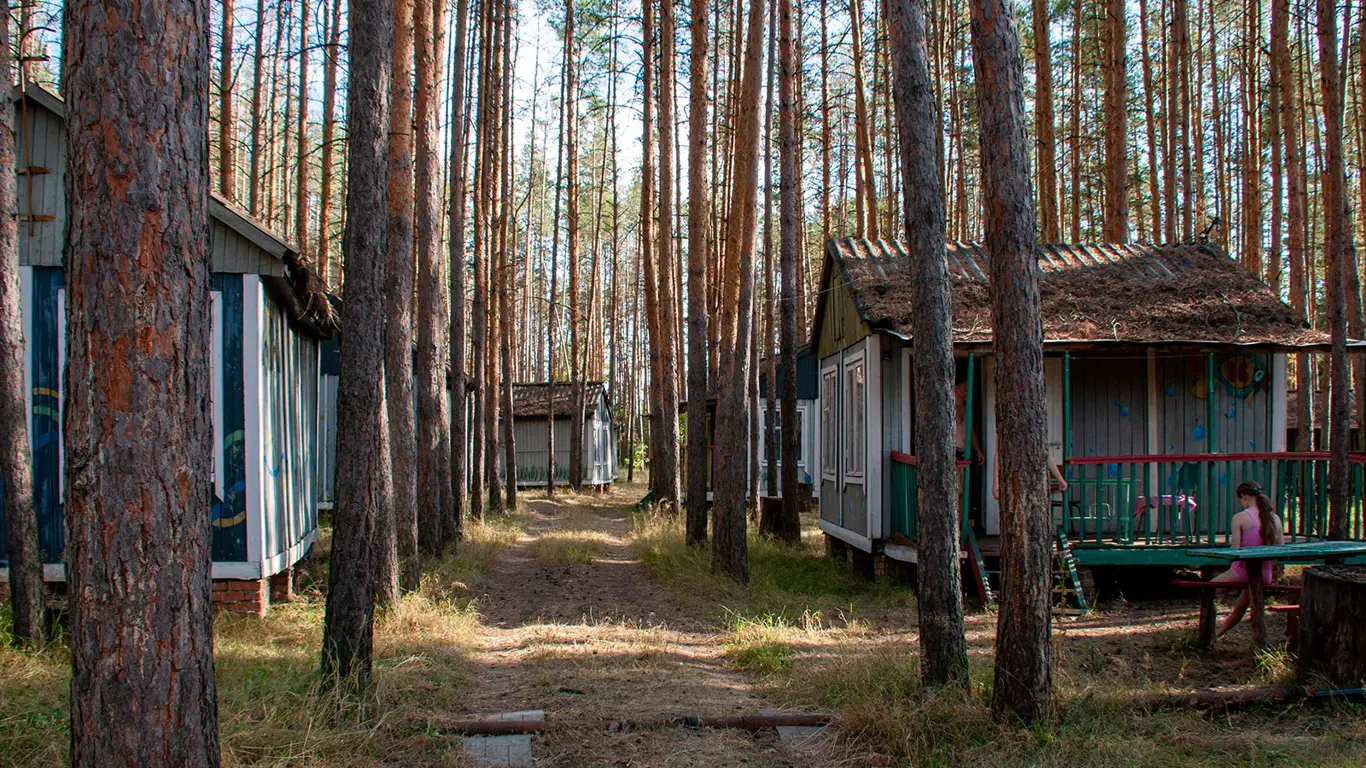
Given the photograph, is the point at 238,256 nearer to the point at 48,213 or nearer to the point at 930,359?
the point at 48,213

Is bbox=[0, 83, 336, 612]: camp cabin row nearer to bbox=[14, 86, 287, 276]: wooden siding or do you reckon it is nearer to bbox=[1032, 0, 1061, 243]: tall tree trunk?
bbox=[14, 86, 287, 276]: wooden siding

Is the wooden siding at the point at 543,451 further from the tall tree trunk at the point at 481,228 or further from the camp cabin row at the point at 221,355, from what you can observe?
the camp cabin row at the point at 221,355

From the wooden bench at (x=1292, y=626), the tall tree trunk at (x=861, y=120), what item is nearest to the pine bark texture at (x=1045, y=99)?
the tall tree trunk at (x=861, y=120)

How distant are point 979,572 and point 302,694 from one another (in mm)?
6776

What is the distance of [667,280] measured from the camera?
17.8 m

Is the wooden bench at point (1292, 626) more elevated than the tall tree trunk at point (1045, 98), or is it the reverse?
the tall tree trunk at point (1045, 98)

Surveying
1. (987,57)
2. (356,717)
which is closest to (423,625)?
(356,717)

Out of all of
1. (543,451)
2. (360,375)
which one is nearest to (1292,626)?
(360,375)

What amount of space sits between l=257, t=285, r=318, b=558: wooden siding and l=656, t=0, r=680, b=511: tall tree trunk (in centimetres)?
616

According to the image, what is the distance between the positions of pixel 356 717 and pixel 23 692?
6.36ft

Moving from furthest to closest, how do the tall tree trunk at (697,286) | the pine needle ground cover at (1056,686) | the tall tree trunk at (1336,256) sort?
the tall tree trunk at (697,286) → the tall tree trunk at (1336,256) → the pine needle ground cover at (1056,686)

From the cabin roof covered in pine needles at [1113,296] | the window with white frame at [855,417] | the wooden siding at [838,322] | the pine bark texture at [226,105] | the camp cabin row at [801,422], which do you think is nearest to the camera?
the cabin roof covered in pine needles at [1113,296]

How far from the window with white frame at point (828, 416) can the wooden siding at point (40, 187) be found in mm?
9505

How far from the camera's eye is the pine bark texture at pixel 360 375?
229 inches
